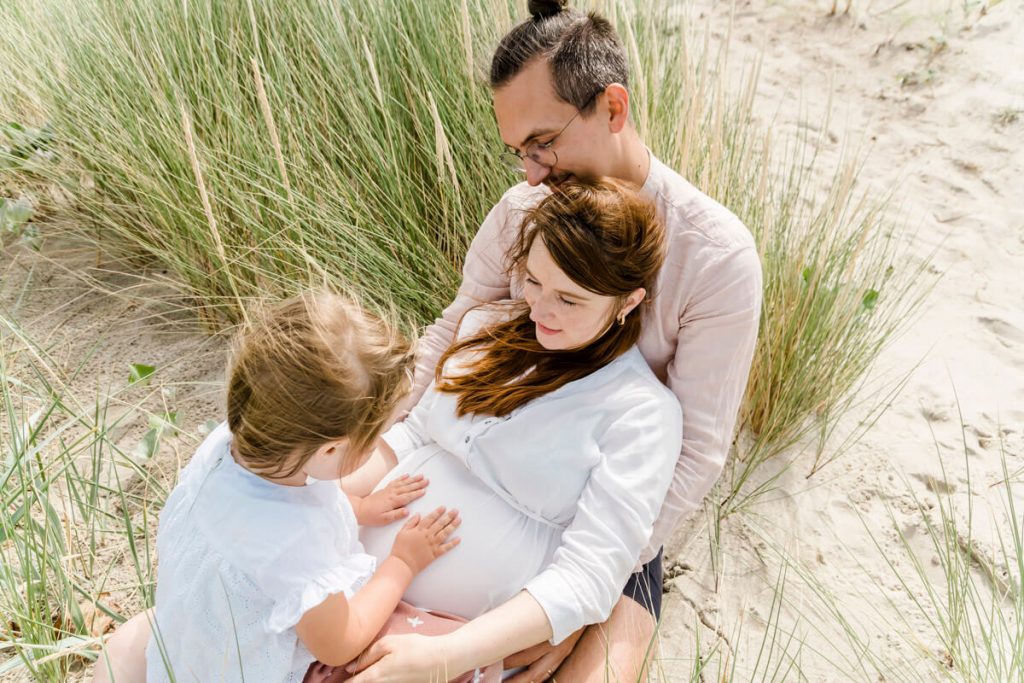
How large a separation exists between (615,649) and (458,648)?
0.39 metres

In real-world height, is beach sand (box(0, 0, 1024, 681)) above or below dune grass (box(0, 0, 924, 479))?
below

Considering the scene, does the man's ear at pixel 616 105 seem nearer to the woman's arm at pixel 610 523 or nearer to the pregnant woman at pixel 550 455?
the pregnant woman at pixel 550 455

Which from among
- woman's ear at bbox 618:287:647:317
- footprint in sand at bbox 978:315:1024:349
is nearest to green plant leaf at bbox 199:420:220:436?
woman's ear at bbox 618:287:647:317

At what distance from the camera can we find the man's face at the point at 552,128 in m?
1.74

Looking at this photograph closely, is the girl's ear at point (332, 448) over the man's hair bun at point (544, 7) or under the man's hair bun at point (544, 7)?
under

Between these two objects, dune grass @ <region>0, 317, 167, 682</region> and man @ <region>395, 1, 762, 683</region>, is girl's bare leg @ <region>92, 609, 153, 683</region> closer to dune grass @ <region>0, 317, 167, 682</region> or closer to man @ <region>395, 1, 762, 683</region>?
dune grass @ <region>0, 317, 167, 682</region>

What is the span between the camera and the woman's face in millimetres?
1649

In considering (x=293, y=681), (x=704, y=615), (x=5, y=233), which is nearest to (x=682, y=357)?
(x=704, y=615)

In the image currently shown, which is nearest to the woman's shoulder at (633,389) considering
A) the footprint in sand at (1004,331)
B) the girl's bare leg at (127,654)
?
the girl's bare leg at (127,654)

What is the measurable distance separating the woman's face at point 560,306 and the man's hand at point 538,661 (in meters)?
0.64

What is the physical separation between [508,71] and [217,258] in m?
1.36

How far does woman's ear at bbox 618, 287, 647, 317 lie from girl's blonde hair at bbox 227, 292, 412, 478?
54 cm

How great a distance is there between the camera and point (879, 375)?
3.02 metres

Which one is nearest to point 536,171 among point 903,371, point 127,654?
point 127,654
